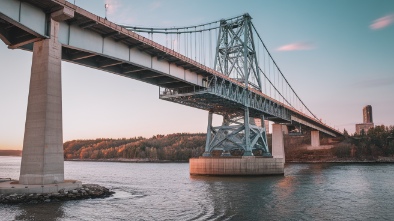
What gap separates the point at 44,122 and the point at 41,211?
5.85 metres

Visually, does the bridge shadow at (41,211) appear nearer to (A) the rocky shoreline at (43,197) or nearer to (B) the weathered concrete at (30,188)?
(A) the rocky shoreline at (43,197)

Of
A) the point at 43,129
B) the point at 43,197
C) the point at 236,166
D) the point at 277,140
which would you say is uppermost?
the point at 277,140

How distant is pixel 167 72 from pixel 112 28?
11.2 metres

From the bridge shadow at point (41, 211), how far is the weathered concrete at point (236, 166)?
33.2 m

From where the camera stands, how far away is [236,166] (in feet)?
174

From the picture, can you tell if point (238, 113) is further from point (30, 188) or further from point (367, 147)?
point (367, 147)

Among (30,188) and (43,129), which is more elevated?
(43,129)

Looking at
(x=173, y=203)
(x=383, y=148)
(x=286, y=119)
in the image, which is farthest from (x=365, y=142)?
(x=173, y=203)

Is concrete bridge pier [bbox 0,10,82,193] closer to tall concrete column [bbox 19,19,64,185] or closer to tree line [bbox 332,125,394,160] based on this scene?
tall concrete column [bbox 19,19,64,185]

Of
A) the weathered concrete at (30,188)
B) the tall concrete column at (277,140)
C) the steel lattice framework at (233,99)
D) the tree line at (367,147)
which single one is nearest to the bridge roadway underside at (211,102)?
the steel lattice framework at (233,99)

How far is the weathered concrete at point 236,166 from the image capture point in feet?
174

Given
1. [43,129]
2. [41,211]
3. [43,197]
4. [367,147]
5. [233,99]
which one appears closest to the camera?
[41,211]

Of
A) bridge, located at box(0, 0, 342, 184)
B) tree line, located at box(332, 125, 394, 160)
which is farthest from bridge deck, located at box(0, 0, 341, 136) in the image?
tree line, located at box(332, 125, 394, 160)

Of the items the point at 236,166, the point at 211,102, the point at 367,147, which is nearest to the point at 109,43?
the point at 211,102
